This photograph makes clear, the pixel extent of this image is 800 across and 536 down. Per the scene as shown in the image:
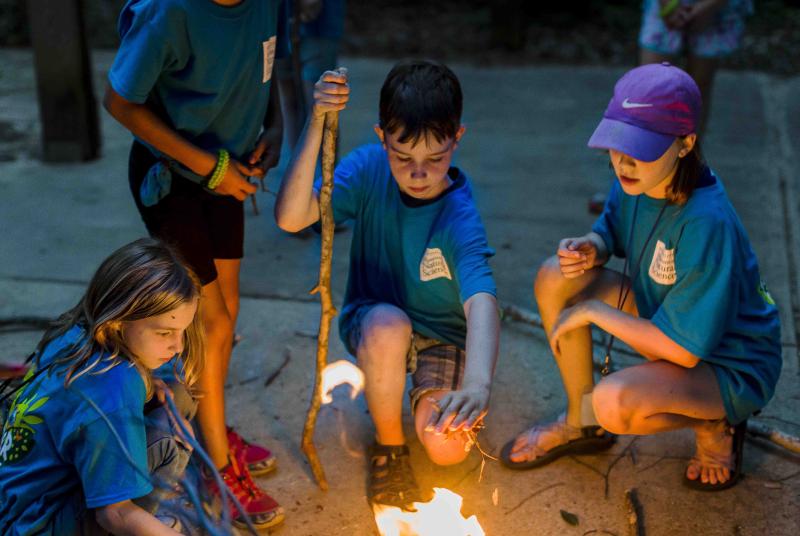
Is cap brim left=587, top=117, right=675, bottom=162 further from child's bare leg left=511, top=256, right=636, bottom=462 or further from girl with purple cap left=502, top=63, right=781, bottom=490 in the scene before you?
child's bare leg left=511, top=256, right=636, bottom=462

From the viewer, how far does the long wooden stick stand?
2.38 meters

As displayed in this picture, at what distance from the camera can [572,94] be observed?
24.7 ft

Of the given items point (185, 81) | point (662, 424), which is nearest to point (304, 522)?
point (662, 424)

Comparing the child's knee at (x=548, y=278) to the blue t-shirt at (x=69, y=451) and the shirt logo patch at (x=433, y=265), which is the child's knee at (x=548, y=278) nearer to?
the shirt logo patch at (x=433, y=265)

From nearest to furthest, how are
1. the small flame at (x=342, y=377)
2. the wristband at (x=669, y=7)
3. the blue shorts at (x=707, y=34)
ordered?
the small flame at (x=342, y=377), the wristband at (x=669, y=7), the blue shorts at (x=707, y=34)

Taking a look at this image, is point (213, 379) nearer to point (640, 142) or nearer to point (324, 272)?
point (324, 272)

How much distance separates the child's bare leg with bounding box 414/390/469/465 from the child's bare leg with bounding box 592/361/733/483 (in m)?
0.40

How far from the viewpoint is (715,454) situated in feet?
8.68

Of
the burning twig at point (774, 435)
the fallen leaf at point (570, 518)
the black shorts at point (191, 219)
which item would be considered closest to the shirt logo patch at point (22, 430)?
the black shorts at point (191, 219)

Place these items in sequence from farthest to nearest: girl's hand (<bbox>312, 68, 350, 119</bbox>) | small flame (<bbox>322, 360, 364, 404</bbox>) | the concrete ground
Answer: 1. small flame (<bbox>322, 360, 364, 404</bbox>)
2. the concrete ground
3. girl's hand (<bbox>312, 68, 350, 119</bbox>)

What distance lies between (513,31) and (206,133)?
6969 millimetres

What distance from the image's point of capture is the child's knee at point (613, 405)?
250 cm

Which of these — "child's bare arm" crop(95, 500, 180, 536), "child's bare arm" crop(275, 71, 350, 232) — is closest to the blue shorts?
"child's bare arm" crop(275, 71, 350, 232)

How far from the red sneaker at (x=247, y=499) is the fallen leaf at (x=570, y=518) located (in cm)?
78
